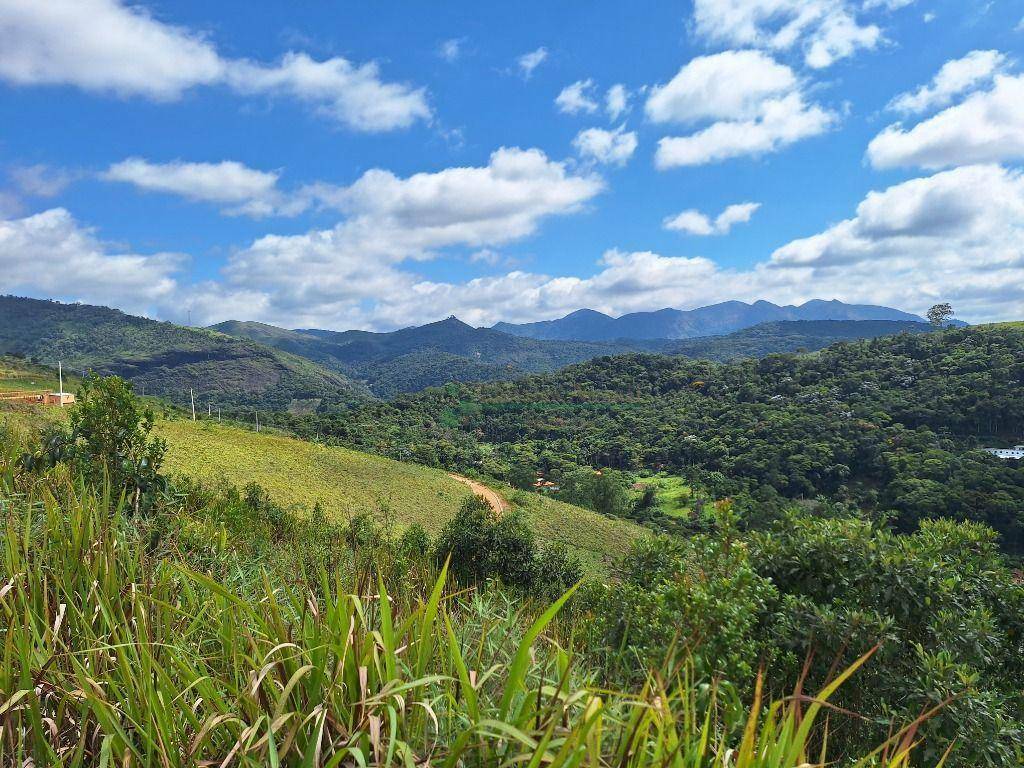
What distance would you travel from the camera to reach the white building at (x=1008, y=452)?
6950 cm

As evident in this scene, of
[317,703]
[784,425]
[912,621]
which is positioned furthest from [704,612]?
[784,425]

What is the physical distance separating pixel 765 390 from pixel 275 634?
12837cm

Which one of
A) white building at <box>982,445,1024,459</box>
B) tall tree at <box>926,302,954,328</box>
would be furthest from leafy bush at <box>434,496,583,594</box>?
tall tree at <box>926,302,954,328</box>

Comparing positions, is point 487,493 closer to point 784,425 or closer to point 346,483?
point 346,483

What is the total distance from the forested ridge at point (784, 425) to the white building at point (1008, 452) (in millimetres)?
2581

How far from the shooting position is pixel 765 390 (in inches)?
4624

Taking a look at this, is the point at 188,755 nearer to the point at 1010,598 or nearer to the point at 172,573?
the point at 172,573

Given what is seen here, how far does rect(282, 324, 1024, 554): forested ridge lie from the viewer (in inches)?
2521

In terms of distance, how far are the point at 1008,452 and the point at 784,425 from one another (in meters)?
28.6

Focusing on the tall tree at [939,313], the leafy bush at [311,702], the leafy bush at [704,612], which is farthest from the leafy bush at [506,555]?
the tall tree at [939,313]

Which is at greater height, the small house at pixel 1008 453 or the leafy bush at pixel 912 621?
the leafy bush at pixel 912 621

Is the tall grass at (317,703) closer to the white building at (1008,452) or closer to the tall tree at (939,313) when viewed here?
the white building at (1008,452)

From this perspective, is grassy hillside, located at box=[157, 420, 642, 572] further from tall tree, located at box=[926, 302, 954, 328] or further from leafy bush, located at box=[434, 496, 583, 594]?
tall tree, located at box=[926, 302, 954, 328]

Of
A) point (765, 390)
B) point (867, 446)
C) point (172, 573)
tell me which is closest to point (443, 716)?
point (172, 573)
